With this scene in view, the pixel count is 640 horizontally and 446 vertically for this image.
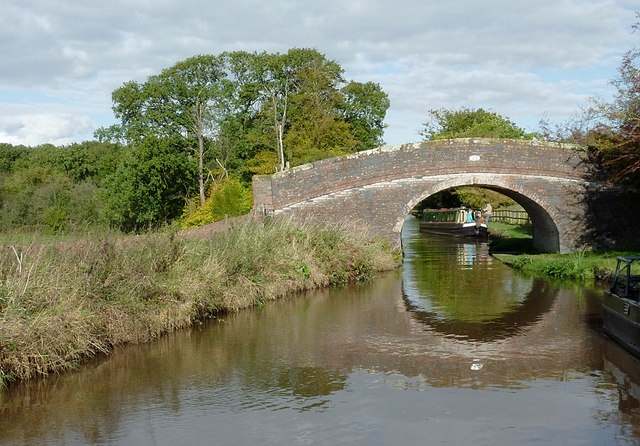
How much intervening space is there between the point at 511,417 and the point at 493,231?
1028 inches

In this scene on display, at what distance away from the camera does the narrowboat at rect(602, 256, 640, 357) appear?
8.90 metres

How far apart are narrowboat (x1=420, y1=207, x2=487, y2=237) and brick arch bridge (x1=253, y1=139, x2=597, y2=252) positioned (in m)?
12.0

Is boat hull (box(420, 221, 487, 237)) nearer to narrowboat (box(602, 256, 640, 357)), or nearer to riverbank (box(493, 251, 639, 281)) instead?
riverbank (box(493, 251, 639, 281))

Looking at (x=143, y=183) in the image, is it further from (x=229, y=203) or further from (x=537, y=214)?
(x=537, y=214)

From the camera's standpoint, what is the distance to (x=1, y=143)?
61.0 m

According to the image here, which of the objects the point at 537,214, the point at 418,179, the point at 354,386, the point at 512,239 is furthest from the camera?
the point at 512,239

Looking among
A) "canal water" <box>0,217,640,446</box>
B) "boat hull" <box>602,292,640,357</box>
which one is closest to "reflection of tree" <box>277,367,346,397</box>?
"canal water" <box>0,217,640,446</box>

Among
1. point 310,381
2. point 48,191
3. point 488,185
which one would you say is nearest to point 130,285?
point 310,381

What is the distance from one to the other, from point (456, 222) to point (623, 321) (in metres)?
27.2

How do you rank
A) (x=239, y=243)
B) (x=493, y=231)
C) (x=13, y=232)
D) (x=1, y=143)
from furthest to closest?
(x=1, y=143)
(x=493, y=231)
(x=239, y=243)
(x=13, y=232)

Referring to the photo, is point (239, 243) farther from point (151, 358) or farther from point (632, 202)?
point (632, 202)

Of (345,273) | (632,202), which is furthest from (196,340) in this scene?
(632,202)

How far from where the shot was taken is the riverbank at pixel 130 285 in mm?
8383

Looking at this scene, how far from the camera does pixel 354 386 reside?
26.2 feet
